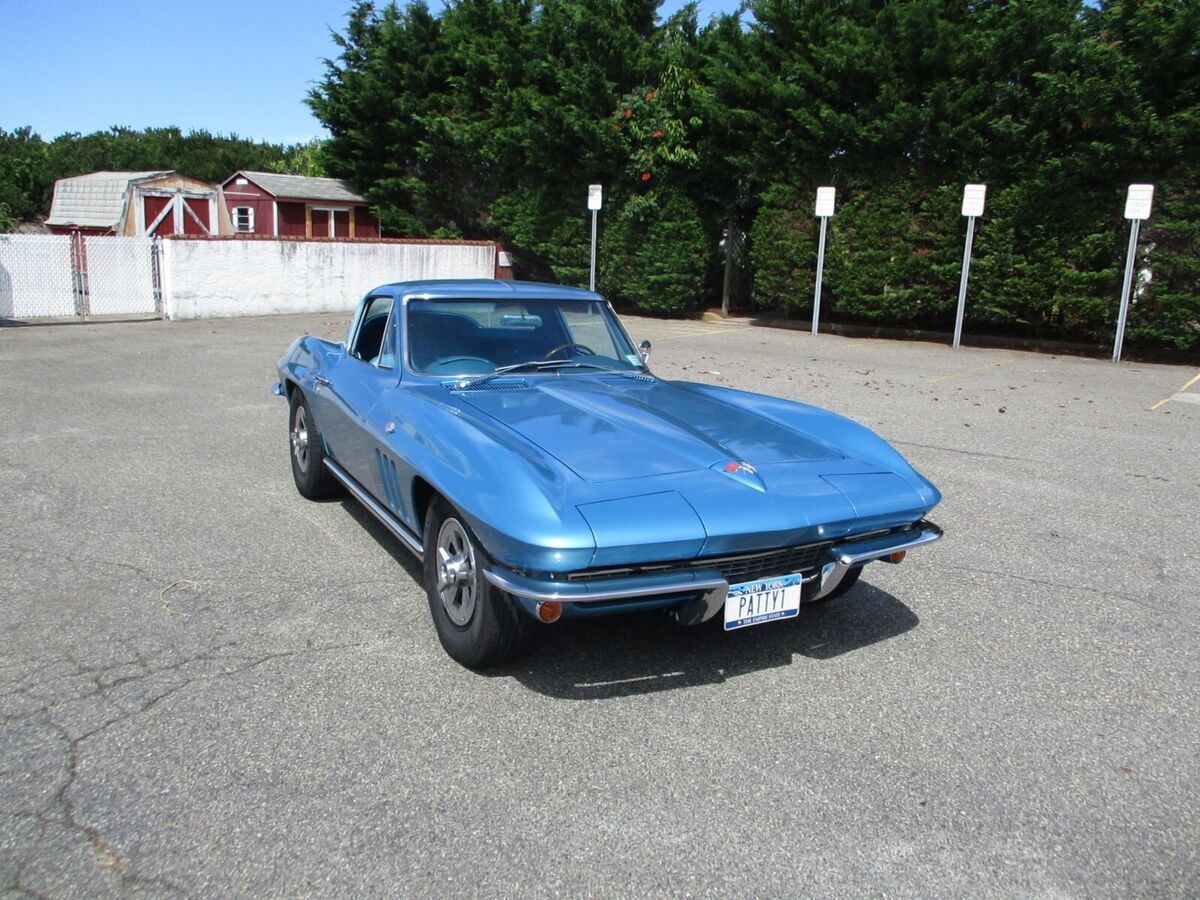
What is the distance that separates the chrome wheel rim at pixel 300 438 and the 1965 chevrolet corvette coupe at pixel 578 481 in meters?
0.83

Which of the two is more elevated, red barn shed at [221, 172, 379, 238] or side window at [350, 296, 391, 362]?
red barn shed at [221, 172, 379, 238]

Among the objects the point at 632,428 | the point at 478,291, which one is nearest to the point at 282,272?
the point at 478,291

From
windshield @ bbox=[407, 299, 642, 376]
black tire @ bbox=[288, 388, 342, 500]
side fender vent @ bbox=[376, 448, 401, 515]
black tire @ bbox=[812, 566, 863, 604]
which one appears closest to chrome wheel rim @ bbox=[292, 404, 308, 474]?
black tire @ bbox=[288, 388, 342, 500]

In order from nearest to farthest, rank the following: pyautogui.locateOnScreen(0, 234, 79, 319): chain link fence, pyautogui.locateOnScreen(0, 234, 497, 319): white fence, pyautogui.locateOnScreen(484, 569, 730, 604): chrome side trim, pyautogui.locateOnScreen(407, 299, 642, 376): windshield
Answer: pyautogui.locateOnScreen(484, 569, 730, 604): chrome side trim → pyautogui.locateOnScreen(407, 299, 642, 376): windshield → pyautogui.locateOnScreen(0, 234, 79, 319): chain link fence → pyautogui.locateOnScreen(0, 234, 497, 319): white fence

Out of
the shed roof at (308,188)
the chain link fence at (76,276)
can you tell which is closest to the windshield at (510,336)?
the chain link fence at (76,276)

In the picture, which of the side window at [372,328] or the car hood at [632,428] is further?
the side window at [372,328]

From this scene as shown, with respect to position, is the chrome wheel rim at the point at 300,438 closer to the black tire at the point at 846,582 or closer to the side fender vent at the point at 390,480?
the side fender vent at the point at 390,480

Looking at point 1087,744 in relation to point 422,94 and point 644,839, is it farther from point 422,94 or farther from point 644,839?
point 422,94

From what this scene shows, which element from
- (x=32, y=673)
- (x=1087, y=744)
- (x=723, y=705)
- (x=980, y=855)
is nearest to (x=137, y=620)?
(x=32, y=673)

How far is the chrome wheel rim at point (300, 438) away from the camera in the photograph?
5781 mm

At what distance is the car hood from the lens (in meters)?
3.49

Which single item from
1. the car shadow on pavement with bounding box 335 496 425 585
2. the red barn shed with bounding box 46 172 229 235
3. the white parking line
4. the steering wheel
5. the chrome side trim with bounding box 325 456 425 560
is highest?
the red barn shed with bounding box 46 172 229 235

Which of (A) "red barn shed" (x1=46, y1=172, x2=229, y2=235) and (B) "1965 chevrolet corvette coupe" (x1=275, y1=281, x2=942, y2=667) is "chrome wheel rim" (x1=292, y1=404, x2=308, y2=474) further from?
(A) "red barn shed" (x1=46, y1=172, x2=229, y2=235)

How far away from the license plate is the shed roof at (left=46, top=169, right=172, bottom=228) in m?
40.3
